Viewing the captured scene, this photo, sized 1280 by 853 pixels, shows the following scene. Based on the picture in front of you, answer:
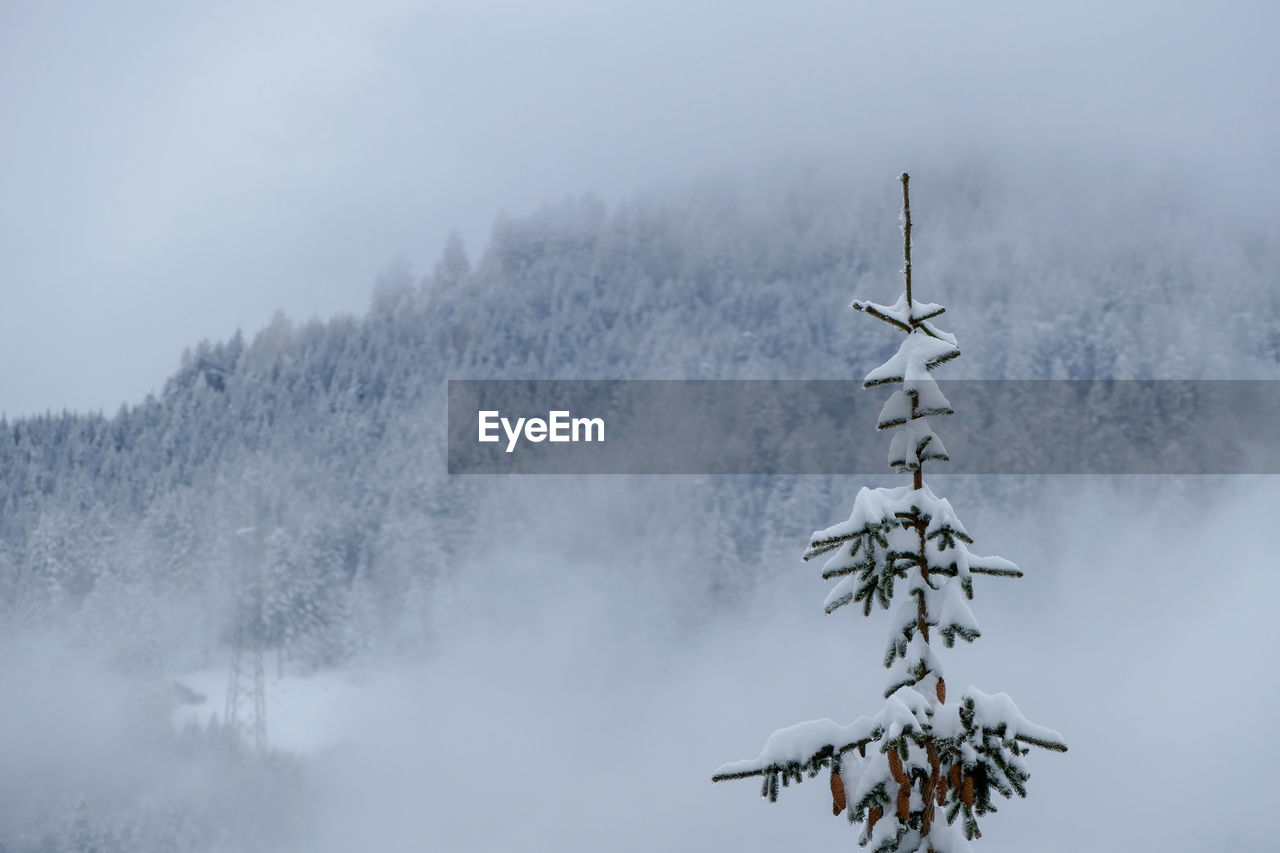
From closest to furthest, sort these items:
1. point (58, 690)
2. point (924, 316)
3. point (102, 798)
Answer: point (924, 316) < point (102, 798) < point (58, 690)

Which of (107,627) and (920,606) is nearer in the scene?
(920,606)

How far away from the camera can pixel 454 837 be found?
650 ft

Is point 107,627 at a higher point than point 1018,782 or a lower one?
lower

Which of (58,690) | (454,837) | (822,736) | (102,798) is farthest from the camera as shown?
(454,837)

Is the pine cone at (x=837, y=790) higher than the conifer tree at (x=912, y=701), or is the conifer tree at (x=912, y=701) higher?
the conifer tree at (x=912, y=701)

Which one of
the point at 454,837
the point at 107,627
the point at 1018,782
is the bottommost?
the point at 454,837

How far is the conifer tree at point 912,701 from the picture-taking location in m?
6.18

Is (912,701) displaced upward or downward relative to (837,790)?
upward

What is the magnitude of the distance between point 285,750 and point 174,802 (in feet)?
96.5

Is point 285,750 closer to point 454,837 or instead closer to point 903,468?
point 454,837

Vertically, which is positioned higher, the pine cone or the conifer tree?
the conifer tree

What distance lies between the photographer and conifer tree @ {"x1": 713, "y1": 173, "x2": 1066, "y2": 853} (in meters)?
6.18

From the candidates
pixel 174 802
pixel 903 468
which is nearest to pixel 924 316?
pixel 903 468

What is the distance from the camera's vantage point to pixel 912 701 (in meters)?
6.15
